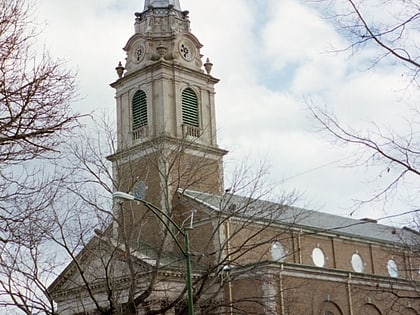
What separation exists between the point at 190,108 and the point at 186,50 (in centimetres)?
450

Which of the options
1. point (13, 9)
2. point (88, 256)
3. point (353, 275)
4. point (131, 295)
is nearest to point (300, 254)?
point (353, 275)

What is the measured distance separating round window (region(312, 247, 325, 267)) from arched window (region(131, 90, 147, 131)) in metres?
13.9

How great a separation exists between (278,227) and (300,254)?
4.97 m

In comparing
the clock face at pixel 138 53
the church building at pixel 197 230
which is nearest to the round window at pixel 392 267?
the church building at pixel 197 230

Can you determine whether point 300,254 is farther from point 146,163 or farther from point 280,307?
point 146,163

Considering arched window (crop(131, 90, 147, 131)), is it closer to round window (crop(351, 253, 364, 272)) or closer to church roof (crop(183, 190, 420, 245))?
church roof (crop(183, 190, 420, 245))

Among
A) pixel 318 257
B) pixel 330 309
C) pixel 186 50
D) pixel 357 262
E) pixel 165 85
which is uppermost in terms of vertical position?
pixel 186 50

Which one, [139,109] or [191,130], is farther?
[139,109]

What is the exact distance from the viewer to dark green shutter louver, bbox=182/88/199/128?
177 ft

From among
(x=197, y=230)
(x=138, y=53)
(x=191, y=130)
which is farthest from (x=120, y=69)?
(x=197, y=230)

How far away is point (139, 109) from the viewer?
54.7 metres

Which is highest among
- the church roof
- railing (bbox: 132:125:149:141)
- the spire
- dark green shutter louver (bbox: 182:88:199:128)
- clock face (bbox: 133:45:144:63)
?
the spire

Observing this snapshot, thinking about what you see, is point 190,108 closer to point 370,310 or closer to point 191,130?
point 191,130

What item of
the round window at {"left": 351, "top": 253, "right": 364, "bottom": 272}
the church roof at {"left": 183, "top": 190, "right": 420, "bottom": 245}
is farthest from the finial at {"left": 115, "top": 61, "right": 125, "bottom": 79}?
the round window at {"left": 351, "top": 253, "right": 364, "bottom": 272}
